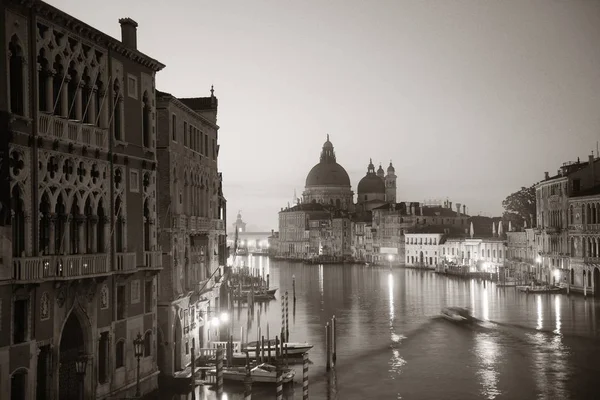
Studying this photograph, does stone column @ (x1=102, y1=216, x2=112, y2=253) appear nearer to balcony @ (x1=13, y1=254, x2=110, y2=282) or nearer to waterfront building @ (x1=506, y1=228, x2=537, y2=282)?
balcony @ (x1=13, y1=254, x2=110, y2=282)

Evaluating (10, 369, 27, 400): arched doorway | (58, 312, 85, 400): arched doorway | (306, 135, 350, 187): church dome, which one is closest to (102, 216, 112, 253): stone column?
(58, 312, 85, 400): arched doorway

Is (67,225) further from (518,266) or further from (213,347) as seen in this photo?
(518,266)

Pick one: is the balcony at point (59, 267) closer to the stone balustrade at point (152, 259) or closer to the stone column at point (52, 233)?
the stone column at point (52, 233)

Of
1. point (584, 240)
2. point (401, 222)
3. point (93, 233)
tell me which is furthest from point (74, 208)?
point (401, 222)

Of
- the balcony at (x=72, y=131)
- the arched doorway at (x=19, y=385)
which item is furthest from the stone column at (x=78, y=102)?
the arched doorway at (x=19, y=385)

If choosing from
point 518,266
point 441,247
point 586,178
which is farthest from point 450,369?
point 441,247

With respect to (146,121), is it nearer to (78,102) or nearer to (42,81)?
(78,102)
